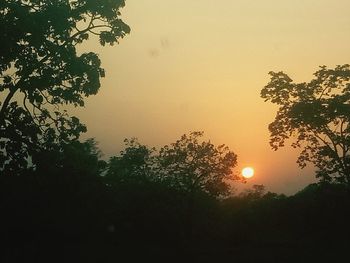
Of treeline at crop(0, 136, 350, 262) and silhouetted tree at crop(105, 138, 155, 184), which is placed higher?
silhouetted tree at crop(105, 138, 155, 184)

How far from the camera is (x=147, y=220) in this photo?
4162 centimetres

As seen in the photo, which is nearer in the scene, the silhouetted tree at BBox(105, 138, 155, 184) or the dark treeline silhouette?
the dark treeline silhouette

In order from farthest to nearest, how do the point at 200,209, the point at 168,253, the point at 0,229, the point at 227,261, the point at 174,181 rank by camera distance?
the point at 174,181 < the point at 200,209 < the point at 168,253 < the point at 227,261 < the point at 0,229

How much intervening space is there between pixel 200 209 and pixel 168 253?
12.9 metres

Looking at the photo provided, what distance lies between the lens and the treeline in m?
15.8

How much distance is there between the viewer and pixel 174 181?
58688 millimetres

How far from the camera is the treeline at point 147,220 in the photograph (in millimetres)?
15773

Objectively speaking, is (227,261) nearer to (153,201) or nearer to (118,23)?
(153,201)

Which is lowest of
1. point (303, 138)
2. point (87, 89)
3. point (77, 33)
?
point (87, 89)

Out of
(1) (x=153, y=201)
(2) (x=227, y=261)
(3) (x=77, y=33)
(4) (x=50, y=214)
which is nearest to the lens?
(3) (x=77, y=33)

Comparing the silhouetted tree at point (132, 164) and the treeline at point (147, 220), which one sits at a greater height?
the silhouetted tree at point (132, 164)

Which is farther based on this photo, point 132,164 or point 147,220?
point 132,164

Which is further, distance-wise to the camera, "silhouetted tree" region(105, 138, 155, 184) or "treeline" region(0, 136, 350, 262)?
"silhouetted tree" region(105, 138, 155, 184)

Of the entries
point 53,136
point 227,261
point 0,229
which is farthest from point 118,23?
point 227,261
